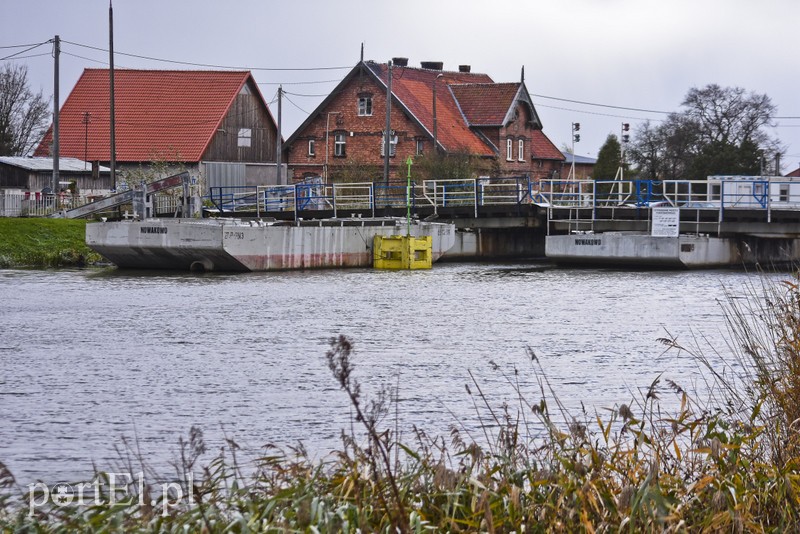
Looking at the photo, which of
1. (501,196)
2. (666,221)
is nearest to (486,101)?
(501,196)

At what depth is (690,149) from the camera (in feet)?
251

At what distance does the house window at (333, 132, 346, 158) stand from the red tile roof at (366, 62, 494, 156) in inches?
144

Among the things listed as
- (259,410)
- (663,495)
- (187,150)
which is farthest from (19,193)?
(663,495)

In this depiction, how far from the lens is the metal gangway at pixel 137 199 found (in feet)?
127

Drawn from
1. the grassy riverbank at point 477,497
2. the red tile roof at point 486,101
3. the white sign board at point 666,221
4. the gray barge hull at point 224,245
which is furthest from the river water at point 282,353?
the red tile roof at point 486,101

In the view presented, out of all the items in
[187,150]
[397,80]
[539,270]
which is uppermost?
[397,80]

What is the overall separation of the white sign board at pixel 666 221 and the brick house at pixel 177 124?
78.5ft

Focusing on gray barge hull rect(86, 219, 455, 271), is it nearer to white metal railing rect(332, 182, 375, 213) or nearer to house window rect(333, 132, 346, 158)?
white metal railing rect(332, 182, 375, 213)

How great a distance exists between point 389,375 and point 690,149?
65.0m

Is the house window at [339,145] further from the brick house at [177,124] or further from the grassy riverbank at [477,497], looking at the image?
the grassy riverbank at [477,497]

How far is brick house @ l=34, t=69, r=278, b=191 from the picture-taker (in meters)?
58.7

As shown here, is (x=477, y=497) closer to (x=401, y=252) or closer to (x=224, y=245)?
(x=224, y=245)

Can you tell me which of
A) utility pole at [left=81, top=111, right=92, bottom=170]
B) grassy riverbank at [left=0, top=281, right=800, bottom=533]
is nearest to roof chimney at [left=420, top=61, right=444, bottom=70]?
utility pole at [left=81, top=111, right=92, bottom=170]

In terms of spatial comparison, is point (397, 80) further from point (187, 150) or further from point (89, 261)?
point (89, 261)
